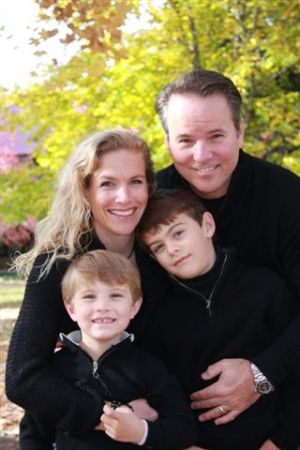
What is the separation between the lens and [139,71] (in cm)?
806

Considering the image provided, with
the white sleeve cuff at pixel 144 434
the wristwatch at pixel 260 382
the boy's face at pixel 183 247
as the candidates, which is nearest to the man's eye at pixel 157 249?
the boy's face at pixel 183 247

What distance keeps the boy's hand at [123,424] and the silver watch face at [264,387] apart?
0.57 metres

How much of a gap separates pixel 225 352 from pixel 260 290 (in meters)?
0.31

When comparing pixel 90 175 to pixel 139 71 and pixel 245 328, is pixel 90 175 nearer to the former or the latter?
pixel 245 328

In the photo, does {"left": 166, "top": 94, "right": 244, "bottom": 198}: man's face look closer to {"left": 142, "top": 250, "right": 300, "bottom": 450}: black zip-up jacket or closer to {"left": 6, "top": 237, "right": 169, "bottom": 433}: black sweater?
{"left": 142, "top": 250, "right": 300, "bottom": 450}: black zip-up jacket

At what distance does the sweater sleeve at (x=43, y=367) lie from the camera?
273 cm

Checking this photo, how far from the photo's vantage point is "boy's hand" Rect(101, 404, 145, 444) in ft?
8.48

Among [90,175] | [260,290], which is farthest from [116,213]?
[260,290]

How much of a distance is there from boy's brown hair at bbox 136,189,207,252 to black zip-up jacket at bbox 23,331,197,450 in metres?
0.52

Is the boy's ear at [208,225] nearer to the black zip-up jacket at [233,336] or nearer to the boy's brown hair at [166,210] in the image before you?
the boy's brown hair at [166,210]

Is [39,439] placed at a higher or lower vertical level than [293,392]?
lower

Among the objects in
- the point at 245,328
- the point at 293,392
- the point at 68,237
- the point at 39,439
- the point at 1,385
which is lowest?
the point at 1,385

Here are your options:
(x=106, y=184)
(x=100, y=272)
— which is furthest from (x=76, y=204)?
(x=100, y=272)

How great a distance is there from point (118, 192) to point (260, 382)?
1.03 m
